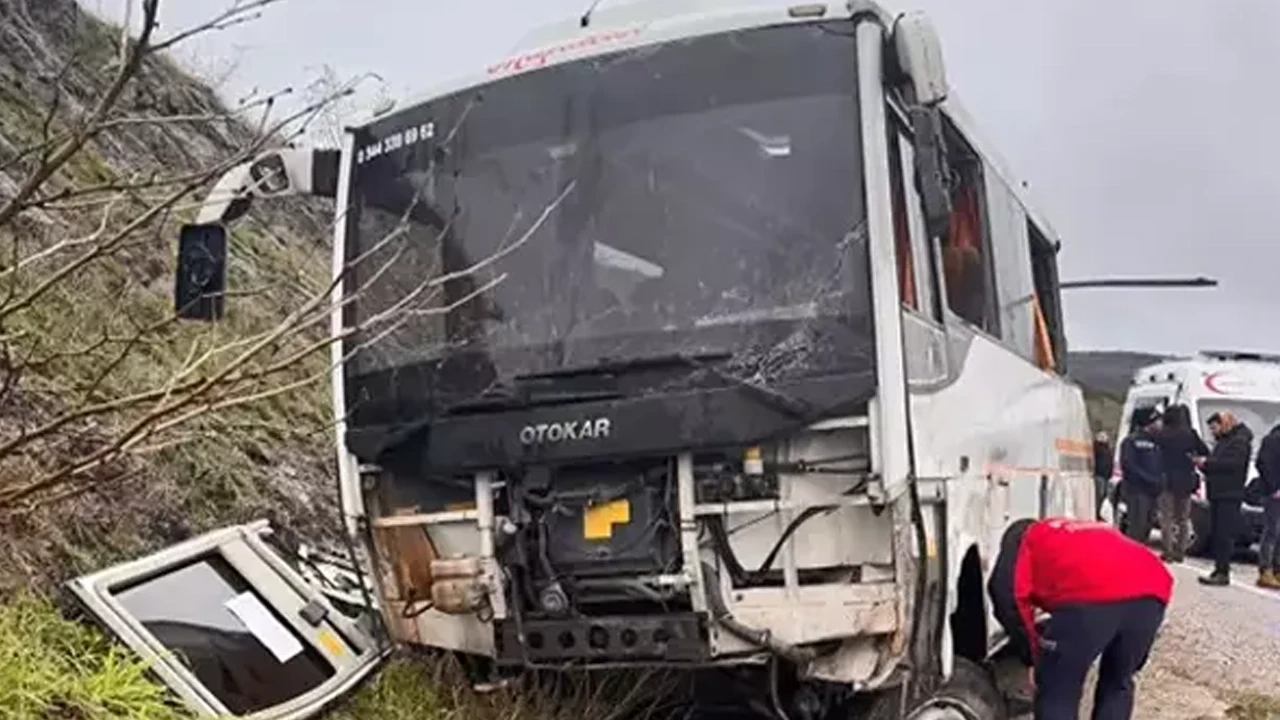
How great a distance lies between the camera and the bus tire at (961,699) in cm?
524

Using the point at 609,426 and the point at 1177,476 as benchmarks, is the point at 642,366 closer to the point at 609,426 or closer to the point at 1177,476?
the point at 609,426

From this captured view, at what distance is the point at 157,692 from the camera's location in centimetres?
482

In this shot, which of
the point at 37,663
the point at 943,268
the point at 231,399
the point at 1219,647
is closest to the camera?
the point at 231,399

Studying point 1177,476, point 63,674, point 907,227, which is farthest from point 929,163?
point 1177,476

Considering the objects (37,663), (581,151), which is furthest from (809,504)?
(37,663)

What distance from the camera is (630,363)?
16.4 feet

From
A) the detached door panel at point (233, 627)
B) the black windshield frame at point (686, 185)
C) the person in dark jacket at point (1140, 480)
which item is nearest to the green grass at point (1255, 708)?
the black windshield frame at point (686, 185)

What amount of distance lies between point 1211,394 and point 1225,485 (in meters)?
4.65

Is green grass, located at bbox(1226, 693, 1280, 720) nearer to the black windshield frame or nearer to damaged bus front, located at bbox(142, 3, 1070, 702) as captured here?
damaged bus front, located at bbox(142, 3, 1070, 702)

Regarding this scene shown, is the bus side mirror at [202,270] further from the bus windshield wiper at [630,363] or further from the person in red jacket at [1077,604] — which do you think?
the person in red jacket at [1077,604]

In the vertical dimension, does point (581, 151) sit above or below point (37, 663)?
above

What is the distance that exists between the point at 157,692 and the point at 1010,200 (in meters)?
4.97

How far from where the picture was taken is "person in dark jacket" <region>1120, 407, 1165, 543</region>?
1485 cm

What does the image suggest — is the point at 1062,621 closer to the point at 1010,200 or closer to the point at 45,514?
the point at 1010,200
